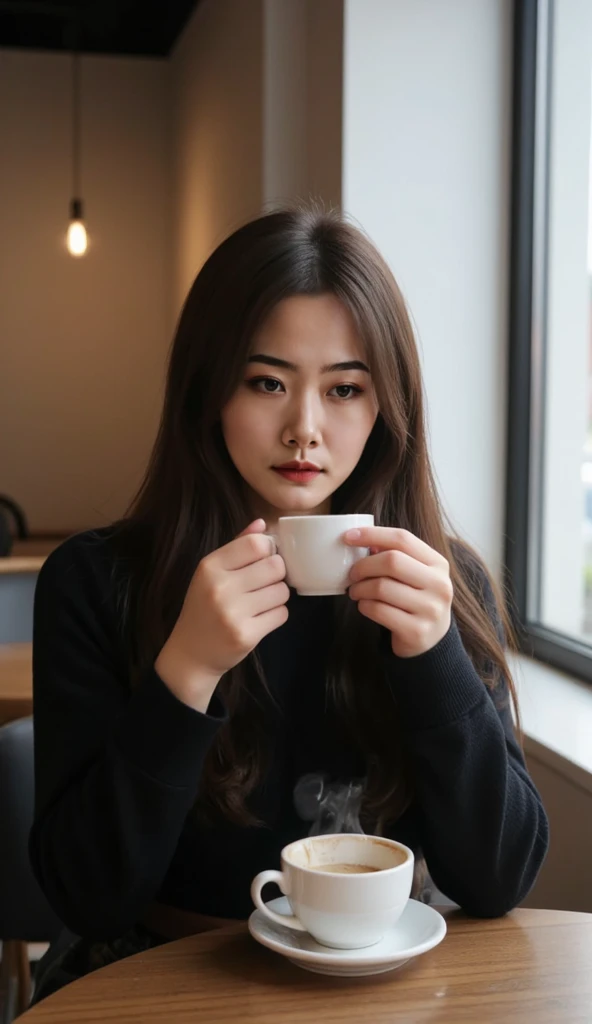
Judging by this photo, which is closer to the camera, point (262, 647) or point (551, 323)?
point (262, 647)

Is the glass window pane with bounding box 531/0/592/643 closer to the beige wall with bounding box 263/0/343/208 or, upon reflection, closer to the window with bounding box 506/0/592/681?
the window with bounding box 506/0/592/681

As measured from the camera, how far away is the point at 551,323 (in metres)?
2.63

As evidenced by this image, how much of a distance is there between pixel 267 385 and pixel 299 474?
10 cm

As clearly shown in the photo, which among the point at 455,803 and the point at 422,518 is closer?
the point at 455,803

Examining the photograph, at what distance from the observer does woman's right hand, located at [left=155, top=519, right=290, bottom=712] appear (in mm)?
1021

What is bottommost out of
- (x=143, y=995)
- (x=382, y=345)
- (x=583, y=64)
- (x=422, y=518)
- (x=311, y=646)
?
(x=143, y=995)

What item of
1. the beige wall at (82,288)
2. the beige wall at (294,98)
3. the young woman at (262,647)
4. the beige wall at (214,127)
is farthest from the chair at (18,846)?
the beige wall at (82,288)

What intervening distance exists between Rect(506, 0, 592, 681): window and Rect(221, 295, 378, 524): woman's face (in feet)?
4.59

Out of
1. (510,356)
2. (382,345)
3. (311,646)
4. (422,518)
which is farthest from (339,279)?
(510,356)

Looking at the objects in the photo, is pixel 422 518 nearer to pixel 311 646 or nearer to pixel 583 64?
pixel 311 646

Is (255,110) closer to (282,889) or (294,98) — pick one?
(294,98)

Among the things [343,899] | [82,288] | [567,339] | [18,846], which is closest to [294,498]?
[343,899]

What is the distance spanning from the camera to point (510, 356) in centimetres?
269

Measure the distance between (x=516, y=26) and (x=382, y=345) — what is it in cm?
167
